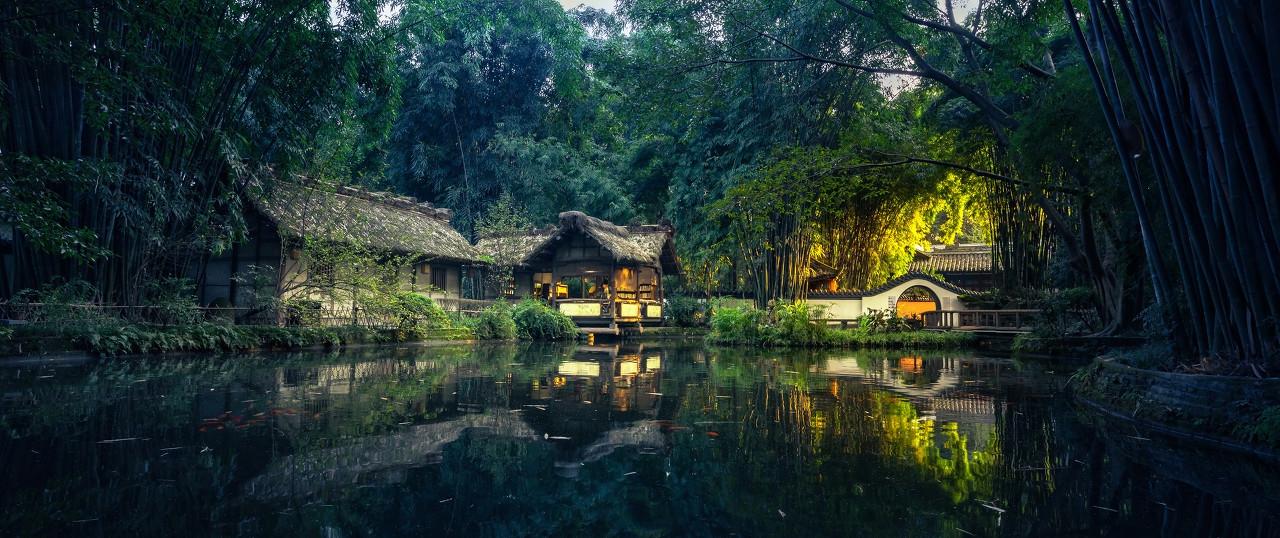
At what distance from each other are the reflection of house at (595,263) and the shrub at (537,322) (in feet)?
13.5

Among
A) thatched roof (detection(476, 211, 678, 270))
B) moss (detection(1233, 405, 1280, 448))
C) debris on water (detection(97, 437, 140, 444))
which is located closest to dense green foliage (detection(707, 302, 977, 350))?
thatched roof (detection(476, 211, 678, 270))

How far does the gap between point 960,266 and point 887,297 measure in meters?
12.0

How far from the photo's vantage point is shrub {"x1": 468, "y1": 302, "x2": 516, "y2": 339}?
2086cm

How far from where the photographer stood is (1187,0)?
485cm

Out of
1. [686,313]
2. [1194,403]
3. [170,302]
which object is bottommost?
[1194,403]

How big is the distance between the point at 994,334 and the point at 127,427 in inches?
745

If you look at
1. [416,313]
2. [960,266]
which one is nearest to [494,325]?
[416,313]

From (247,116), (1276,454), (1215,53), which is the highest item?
(247,116)

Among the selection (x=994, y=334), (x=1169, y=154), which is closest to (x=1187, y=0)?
(x=1169, y=154)

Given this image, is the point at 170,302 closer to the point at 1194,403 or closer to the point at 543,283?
the point at 1194,403

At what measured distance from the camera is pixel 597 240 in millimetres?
26516

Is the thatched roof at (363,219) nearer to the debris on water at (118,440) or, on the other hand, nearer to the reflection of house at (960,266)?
the debris on water at (118,440)

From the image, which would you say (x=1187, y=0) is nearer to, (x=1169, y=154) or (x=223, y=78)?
→ (x=1169, y=154)

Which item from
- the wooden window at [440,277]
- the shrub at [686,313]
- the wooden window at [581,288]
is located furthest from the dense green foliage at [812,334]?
the wooden window at [440,277]
